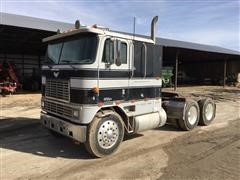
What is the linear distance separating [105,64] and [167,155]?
2.51m

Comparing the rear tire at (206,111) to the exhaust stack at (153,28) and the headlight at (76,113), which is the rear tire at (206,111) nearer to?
the exhaust stack at (153,28)

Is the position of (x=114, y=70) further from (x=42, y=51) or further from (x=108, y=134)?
(x=42, y=51)

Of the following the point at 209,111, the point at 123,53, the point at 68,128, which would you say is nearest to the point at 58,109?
the point at 68,128

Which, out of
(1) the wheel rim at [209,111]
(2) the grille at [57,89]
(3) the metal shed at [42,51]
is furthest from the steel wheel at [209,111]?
(2) the grille at [57,89]

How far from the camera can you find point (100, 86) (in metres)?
5.40

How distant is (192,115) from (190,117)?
14cm

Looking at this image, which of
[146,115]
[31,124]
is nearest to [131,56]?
[146,115]

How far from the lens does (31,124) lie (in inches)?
346

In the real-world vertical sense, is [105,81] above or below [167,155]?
above

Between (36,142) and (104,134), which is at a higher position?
(104,134)

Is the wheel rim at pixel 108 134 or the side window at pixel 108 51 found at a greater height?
the side window at pixel 108 51

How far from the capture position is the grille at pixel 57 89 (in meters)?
5.54

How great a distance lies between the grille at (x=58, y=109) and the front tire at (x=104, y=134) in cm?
64

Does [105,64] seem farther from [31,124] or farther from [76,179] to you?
[31,124]
